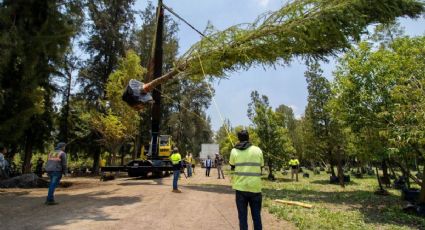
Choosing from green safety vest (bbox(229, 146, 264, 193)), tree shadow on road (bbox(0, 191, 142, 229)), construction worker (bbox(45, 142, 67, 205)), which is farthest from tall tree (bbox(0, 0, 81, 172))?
green safety vest (bbox(229, 146, 264, 193))

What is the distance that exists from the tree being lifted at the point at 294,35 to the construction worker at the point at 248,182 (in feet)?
31.0

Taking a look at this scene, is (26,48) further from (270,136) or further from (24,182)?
(270,136)

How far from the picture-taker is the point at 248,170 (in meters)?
6.43

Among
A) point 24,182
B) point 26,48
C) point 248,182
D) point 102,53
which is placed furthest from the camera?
point 102,53

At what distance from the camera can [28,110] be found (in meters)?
15.5

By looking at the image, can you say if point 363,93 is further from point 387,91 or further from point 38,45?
point 38,45

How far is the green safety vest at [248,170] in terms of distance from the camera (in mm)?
6387

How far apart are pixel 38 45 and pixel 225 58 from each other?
24.0 ft

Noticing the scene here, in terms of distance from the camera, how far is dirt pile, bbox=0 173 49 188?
671 inches

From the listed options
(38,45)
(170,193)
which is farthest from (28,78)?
(170,193)

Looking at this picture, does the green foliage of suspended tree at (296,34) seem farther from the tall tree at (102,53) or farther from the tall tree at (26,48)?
the tall tree at (102,53)

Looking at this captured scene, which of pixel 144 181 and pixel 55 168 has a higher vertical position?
pixel 55 168

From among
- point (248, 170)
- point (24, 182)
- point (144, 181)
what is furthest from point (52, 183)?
point (144, 181)

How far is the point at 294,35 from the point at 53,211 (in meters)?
10.7
